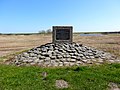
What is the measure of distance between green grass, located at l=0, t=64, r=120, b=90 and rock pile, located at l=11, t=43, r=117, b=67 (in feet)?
6.62

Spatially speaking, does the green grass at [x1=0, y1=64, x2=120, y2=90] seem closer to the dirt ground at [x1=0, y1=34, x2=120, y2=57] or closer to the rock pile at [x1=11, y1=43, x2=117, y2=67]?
the rock pile at [x1=11, y1=43, x2=117, y2=67]

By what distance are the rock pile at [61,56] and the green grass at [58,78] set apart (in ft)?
6.62

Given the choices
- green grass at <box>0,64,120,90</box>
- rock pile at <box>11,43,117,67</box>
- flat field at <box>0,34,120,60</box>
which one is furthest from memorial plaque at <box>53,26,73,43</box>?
green grass at <box>0,64,120,90</box>

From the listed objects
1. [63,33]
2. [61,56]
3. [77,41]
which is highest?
[63,33]

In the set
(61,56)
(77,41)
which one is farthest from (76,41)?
(61,56)

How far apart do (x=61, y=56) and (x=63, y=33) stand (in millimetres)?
2630

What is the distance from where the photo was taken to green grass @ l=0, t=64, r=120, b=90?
332 inches

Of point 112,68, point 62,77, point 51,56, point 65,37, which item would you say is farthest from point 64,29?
point 62,77

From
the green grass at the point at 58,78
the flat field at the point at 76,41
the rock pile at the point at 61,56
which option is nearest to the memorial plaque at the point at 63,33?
the rock pile at the point at 61,56

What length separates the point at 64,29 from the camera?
15.8 m

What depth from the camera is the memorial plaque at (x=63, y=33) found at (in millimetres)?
15724

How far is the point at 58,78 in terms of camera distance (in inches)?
368

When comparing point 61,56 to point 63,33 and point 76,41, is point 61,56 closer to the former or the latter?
point 63,33

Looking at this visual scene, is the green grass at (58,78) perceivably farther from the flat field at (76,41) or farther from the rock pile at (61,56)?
the flat field at (76,41)
